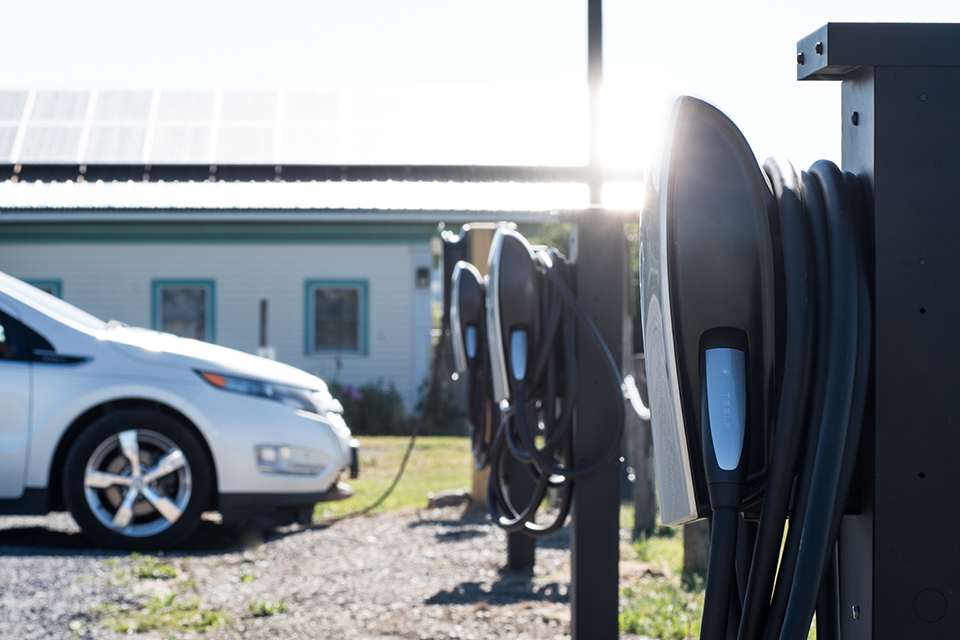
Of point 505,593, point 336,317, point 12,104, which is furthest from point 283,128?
point 505,593

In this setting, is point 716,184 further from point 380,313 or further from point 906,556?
point 380,313

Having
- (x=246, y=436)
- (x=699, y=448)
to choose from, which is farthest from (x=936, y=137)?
(x=246, y=436)

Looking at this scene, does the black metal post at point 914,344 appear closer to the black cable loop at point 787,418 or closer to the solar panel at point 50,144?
the black cable loop at point 787,418

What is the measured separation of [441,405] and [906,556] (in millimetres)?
12823

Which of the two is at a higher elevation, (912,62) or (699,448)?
(912,62)

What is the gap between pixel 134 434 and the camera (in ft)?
17.3

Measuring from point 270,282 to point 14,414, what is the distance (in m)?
9.66

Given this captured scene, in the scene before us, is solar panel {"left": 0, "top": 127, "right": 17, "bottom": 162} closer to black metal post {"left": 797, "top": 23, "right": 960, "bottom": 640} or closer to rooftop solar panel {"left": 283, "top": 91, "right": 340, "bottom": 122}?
rooftop solar panel {"left": 283, "top": 91, "right": 340, "bottom": 122}

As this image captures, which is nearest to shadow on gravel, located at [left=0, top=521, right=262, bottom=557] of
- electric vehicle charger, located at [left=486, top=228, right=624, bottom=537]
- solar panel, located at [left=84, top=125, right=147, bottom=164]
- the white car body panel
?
the white car body panel

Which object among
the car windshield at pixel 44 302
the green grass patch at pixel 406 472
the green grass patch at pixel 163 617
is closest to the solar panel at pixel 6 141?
the green grass patch at pixel 406 472

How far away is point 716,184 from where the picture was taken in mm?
1277

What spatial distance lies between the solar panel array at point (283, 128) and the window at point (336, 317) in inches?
84.3

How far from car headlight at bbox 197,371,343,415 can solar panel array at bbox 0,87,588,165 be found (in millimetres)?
10251

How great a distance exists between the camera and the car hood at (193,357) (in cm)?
549
